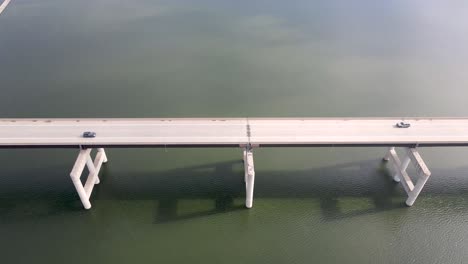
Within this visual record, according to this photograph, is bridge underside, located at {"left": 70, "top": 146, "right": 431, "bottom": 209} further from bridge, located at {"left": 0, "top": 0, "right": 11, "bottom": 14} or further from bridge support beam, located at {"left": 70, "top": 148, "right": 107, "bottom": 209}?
bridge, located at {"left": 0, "top": 0, "right": 11, "bottom": 14}

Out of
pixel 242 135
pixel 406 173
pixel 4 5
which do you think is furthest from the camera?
pixel 4 5

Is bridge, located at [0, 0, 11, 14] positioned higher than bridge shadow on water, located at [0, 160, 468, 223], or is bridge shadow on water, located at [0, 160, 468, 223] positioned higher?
bridge, located at [0, 0, 11, 14]

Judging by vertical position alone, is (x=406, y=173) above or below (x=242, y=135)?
below

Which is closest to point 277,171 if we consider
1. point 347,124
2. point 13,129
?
point 347,124

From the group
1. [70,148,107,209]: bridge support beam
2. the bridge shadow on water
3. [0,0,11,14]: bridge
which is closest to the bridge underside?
[70,148,107,209]: bridge support beam

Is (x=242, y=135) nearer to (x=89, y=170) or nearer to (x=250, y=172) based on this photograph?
(x=250, y=172)

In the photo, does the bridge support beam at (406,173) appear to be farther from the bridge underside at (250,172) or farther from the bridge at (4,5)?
the bridge at (4,5)

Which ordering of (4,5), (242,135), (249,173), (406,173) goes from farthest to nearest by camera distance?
(4,5), (406,173), (242,135), (249,173)

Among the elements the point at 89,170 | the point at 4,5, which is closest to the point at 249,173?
the point at 89,170
